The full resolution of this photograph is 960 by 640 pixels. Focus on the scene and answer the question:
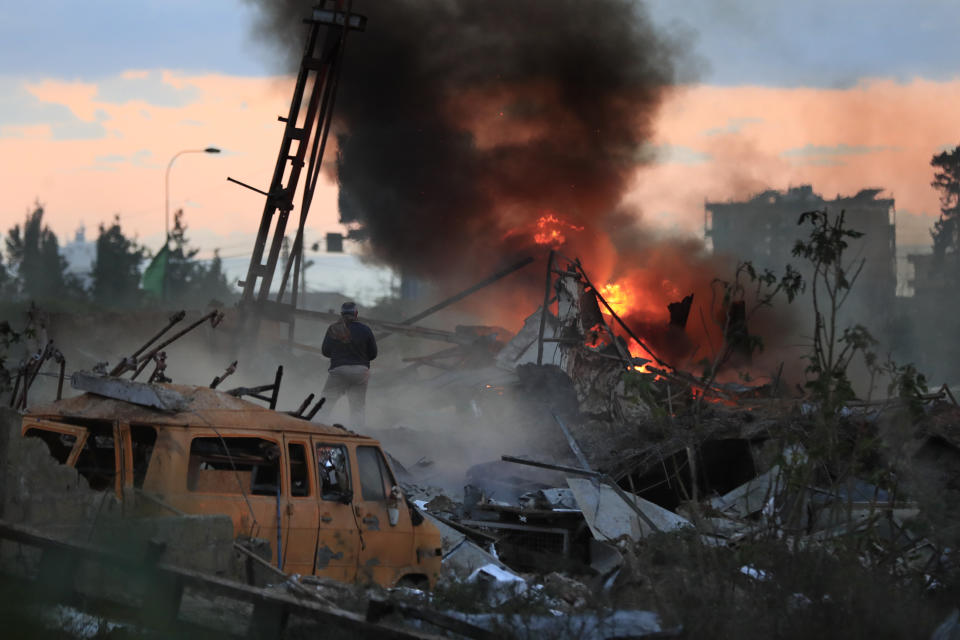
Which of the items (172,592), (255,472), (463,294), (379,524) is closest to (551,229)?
(463,294)

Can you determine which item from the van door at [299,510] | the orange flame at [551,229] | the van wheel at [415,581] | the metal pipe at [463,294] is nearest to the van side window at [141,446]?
the van door at [299,510]

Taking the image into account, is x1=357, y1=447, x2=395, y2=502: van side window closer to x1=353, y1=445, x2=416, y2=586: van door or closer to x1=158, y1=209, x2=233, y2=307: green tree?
x1=353, y1=445, x2=416, y2=586: van door

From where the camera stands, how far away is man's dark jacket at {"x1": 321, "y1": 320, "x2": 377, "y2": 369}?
11352 millimetres

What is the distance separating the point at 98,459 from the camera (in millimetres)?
6242

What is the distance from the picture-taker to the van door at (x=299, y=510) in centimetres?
598

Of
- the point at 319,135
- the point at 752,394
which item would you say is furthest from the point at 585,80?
the point at 752,394

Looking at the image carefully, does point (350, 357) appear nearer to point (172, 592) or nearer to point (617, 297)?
point (172, 592)

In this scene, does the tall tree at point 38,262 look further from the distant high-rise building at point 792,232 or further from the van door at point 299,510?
the van door at point 299,510

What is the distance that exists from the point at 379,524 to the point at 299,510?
0.71m

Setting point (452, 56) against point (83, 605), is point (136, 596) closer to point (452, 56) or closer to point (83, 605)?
point (83, 605)

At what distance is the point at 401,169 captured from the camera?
76.7ft

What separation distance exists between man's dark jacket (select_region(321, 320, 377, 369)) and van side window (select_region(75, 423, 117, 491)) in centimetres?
502

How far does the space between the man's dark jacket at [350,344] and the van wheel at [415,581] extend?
15.5 ft

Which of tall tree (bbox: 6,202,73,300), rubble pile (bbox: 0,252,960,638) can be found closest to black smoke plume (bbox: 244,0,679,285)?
rubble pile (bbox: 0,252,960,638)
